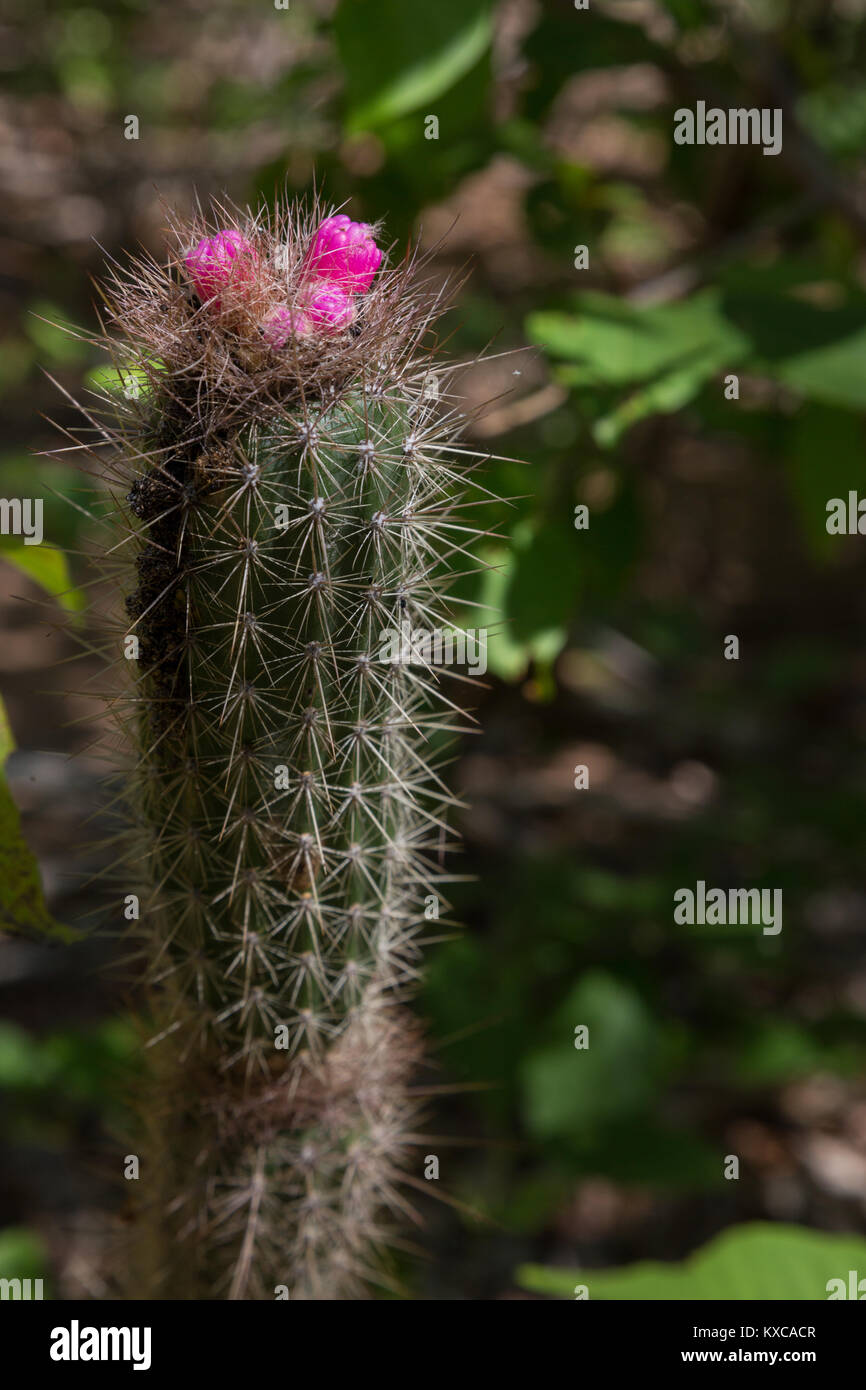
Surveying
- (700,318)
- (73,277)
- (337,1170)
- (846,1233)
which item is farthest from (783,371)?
(73,277)

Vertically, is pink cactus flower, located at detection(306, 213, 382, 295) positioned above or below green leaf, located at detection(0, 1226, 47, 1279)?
above

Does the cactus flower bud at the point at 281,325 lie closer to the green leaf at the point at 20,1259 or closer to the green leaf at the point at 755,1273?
the green leaf at the point at 755,1273

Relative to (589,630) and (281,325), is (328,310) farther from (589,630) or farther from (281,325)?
(589,630)

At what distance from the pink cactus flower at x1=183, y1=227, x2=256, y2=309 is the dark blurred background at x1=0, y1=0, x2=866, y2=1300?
0.26m

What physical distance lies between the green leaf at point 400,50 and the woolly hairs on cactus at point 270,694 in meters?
0.36

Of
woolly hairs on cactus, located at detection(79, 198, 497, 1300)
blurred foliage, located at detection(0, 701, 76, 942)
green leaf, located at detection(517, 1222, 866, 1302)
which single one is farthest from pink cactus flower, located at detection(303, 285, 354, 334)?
green leaf, located at detection(517, 1222, 866, 1302)

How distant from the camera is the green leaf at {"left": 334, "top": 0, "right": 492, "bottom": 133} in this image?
1.67m

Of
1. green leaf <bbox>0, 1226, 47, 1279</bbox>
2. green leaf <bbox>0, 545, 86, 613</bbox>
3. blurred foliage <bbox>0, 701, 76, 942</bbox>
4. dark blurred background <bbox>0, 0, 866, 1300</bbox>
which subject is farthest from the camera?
green leaf <bbox>0, 1226, 47, 1279</bbox>

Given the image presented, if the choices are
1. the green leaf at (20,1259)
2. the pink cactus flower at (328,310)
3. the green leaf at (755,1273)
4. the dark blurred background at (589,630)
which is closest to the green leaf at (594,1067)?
the dark blurred background at (589,630)

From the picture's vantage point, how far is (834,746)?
163 inches

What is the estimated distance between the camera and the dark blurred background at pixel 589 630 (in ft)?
6.18

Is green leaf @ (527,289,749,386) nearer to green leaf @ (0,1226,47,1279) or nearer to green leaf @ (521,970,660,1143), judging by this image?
green leaf @ (521,970,660,1143)

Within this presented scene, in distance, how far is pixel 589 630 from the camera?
13.0ft

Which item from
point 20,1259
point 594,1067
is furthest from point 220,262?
point 594,1067
